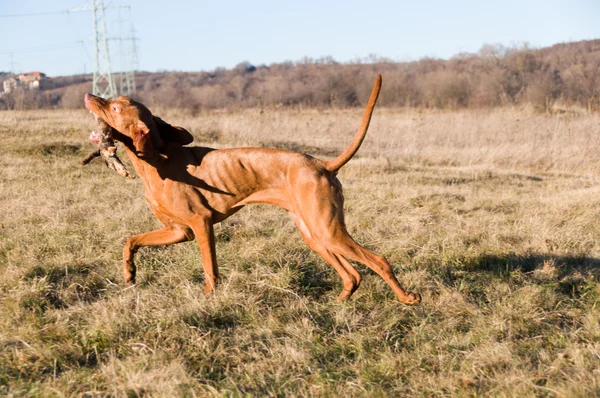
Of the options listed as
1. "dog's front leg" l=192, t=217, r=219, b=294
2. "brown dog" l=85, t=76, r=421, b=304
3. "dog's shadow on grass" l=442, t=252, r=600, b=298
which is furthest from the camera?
"dog's shadow on grass" l=442, t=252, r=600, b=298

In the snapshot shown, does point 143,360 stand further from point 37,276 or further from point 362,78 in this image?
point 362,78

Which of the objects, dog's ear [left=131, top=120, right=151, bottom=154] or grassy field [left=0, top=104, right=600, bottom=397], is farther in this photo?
dog's ear [left=131, top=120, right=151, bottom=154]

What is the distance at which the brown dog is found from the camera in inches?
148

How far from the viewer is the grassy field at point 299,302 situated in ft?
9.82

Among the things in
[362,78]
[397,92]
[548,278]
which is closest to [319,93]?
[362,78]

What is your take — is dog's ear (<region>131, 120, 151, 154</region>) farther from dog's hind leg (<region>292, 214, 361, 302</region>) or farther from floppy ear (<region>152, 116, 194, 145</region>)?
dog's hind leg (<region>292, 214, 361, 302</region>)

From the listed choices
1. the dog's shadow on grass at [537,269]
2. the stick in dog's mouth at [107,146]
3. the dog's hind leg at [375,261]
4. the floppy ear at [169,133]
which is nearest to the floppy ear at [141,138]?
the stick in dog's mouth at [107,146]

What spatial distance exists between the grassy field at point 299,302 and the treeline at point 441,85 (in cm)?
1004

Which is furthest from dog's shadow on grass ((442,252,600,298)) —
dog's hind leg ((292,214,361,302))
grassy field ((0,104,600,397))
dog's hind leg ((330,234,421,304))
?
dog's hind leg ((292,214,361,302))

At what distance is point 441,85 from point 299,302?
83.9 feet

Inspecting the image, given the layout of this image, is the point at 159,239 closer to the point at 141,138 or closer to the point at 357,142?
the point at 141,138

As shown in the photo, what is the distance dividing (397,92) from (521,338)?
24482 millimetres

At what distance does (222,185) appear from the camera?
13.0 ft

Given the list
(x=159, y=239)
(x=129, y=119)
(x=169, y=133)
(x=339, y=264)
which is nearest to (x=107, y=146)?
(x=129, y=119)
